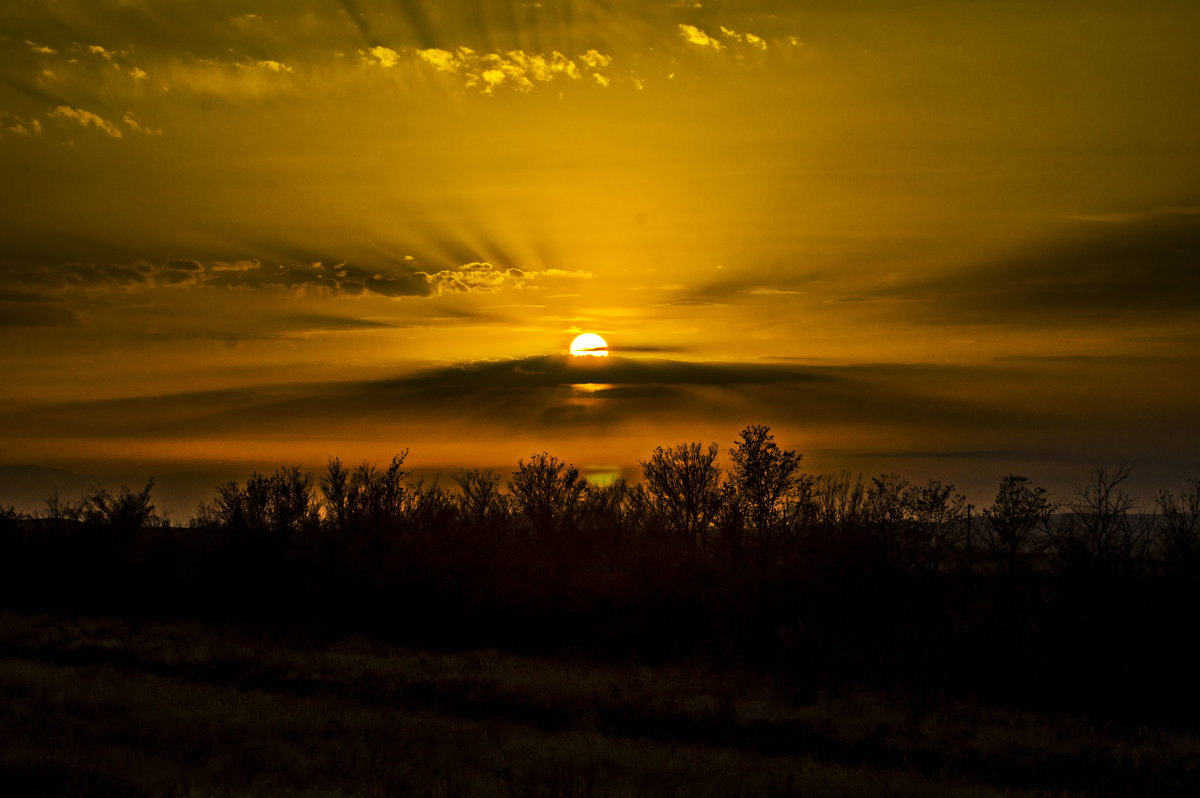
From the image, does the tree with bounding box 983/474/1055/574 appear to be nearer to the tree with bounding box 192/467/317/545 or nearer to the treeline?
the treeline

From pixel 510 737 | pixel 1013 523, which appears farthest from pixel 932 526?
pixel 510 737

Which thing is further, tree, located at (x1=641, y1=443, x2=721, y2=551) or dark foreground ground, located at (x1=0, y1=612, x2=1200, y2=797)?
tree, located at (x1=641, y1=443, x2=721, y2=551)

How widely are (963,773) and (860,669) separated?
1254 cm

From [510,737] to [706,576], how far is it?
65.4ft

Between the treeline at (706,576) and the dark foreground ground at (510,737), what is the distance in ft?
11.0

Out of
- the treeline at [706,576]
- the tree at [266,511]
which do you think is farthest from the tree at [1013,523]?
the tree at [266,511]

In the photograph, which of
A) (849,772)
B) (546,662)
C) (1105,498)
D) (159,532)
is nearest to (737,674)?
(546,662)

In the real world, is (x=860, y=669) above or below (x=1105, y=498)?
below

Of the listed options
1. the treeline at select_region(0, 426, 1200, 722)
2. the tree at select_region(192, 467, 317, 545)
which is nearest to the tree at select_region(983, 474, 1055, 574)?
the treeline at select_region(0, 426, 1200, 722)

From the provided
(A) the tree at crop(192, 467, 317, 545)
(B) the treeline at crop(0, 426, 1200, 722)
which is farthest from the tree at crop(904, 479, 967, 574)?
(A) the tree at crop(192, 467, 317, 545)

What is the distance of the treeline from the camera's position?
2925 centimetres

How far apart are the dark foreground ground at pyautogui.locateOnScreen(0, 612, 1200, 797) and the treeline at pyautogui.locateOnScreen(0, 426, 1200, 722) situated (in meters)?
3.35

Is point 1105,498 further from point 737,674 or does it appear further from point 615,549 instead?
point 615,549

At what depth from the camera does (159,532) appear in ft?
191
